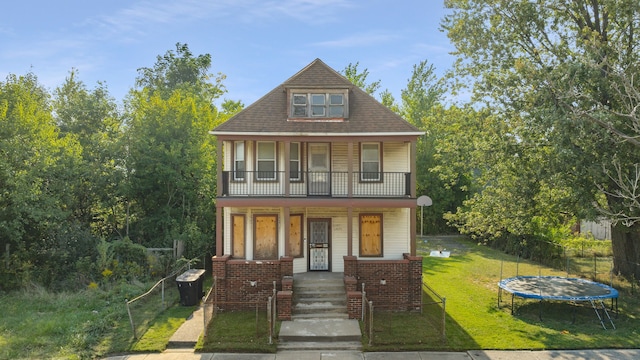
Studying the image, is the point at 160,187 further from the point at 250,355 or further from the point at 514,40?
the point at 514,40

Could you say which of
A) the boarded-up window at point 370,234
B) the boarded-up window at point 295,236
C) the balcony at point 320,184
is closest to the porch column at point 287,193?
the balcony at point 320,184

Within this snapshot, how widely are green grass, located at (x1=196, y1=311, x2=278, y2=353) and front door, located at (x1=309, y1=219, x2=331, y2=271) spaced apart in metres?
3.21

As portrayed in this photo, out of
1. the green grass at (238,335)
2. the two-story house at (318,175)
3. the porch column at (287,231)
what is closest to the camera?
the green grass at (238,335)

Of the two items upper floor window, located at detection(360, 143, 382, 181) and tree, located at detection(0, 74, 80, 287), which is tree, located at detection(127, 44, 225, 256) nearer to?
tree, located at detection(0, 74, 80, 287)

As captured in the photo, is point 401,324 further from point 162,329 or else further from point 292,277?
point 162,329

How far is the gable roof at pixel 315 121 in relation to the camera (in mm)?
15906

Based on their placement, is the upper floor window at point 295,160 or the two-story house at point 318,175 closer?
the two-story house at point 318,175

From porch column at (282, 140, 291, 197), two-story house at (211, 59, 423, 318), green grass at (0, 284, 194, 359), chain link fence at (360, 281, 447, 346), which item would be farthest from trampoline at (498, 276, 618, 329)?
green grass at (0, 284, 194, 359)

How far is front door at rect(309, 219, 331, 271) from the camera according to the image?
55.9 ft

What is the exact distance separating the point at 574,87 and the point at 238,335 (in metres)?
13.1

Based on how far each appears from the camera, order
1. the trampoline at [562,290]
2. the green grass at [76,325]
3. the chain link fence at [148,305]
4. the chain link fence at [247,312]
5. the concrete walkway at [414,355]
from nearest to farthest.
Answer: the concrete walkway at [414,355]
the green grass at [76,325]
the chain link fence at [247,312]
the chain link fence at [148,305]
the trampoline at [562,290]

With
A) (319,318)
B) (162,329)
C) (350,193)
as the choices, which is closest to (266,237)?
(350,193)

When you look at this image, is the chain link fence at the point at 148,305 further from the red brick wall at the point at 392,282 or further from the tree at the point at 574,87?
the tree at the point at 574,87

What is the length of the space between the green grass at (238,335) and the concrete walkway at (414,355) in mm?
211
